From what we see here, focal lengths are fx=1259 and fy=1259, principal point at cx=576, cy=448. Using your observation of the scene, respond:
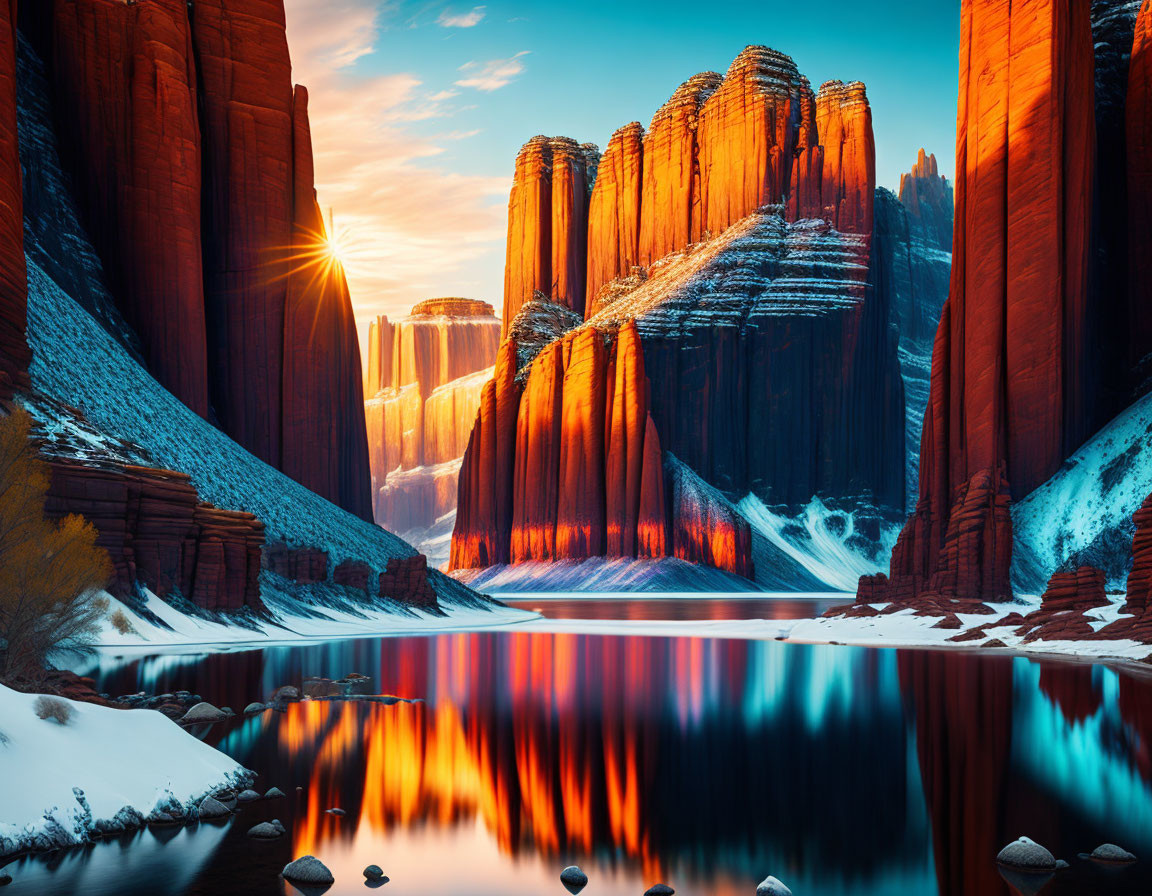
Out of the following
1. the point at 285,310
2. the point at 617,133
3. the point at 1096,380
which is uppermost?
the point at 617,133

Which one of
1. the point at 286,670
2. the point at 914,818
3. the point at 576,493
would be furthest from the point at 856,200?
the point at 914,818

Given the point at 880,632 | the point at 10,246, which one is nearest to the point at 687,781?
the point at 880,632

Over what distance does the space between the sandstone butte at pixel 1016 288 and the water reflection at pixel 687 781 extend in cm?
4130

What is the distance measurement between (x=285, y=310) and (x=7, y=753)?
260 feet

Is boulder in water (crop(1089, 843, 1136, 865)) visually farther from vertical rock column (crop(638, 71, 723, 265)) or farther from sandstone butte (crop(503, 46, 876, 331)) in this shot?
→ vertical rock column (crop(638, 71, 723, 265))

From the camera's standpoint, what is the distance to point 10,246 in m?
49.6

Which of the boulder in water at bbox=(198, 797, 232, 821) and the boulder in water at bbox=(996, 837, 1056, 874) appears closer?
the boulder in water at bbox=(996, 837, 1056, 874)

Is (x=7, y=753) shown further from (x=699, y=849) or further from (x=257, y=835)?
(x=699, y=849)

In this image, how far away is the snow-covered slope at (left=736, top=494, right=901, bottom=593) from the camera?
146500mm

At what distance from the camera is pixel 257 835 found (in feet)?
46.1

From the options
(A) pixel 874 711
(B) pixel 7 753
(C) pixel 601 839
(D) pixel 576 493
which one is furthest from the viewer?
(D) pixel 576 493

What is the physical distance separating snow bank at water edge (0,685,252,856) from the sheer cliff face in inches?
2531

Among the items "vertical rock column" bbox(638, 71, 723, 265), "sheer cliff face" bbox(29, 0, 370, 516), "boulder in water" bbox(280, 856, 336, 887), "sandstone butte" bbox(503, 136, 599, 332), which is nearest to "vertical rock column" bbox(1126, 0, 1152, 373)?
"sheer cliff face" bbox(29, 0, 370, 516)

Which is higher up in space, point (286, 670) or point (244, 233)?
point (244, 233)
